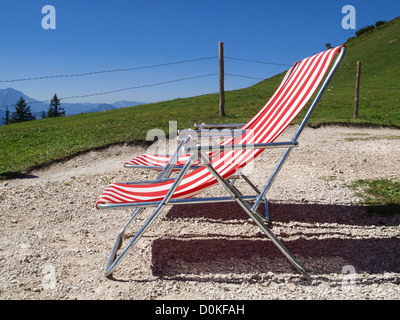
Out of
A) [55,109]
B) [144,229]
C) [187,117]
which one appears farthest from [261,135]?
[55,109]

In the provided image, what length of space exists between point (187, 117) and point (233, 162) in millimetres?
9664

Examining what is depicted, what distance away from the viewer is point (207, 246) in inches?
117

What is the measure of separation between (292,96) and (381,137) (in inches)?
199

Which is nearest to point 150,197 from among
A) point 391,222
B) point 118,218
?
point 118,218

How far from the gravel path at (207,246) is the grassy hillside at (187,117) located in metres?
2.17

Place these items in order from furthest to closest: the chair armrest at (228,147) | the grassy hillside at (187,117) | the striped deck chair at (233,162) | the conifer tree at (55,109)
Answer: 1. the conifer tree at (55,109)
2. the grassy hillside at (187,117)
3. the striped deck chair at (233,162)
4. the chair armrest at (228,147)

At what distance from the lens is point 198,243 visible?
3039mm

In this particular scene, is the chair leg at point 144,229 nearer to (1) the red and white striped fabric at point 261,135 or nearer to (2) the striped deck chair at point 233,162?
(2) the striped deck chair at point 233,162

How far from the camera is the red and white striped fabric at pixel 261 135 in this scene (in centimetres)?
262

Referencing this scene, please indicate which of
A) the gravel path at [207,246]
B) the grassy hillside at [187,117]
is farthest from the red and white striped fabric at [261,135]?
the grassy hillside at [187,117]

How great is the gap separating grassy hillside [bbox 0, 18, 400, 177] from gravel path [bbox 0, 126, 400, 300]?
2166mm

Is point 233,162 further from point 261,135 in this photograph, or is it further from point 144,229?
point 144,229

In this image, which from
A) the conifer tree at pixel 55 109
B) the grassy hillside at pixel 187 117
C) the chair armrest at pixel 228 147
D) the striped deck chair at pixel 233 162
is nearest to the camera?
the chair armrest at pixel 228 147
